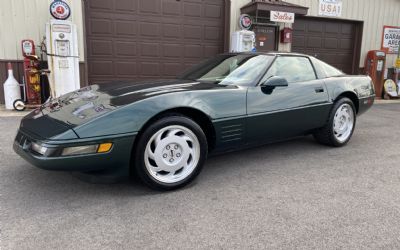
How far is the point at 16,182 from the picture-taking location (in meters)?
2.96

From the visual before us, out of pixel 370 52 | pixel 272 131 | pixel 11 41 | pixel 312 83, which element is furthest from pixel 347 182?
pixel 370 52

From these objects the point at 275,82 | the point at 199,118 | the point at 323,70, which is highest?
the point at 323,70

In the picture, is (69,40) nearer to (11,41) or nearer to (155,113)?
(11,41)

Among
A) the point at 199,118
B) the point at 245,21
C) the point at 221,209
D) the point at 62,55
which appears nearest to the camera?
the point at 221,209

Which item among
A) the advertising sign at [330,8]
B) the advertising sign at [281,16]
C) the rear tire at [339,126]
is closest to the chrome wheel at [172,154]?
the rear tire at [339,126]

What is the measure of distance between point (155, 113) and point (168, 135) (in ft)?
0.76

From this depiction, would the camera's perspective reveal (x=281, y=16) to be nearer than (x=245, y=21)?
Yes

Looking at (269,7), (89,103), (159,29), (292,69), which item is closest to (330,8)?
(269,7)

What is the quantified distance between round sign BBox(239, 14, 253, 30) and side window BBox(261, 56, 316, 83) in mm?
5145

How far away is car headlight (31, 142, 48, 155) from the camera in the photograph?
2394 mm

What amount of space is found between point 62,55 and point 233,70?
14.8 feet

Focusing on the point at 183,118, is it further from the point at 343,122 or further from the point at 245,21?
the point at 245,21

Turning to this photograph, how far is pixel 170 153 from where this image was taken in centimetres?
282

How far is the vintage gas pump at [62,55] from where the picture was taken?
6.59 metres
